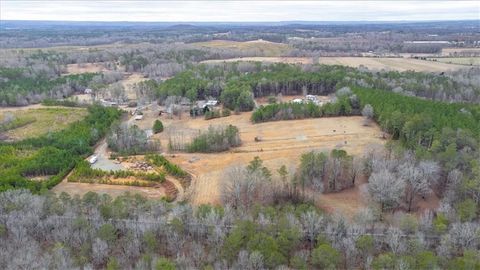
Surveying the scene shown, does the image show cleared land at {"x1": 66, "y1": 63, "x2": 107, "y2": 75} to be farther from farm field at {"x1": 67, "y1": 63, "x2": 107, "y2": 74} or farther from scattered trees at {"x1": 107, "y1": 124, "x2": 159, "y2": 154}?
scattered trees at {"x1": 107, "y1": 124, "x2": 159, "y2": 154}

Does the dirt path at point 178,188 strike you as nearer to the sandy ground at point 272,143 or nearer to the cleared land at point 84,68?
the sandy ground at point 272,143

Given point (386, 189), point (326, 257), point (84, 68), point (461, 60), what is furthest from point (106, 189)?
point (461, 60)

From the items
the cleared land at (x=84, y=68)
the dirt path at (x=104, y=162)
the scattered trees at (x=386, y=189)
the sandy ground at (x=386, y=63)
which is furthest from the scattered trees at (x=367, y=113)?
the cleared land at (x=84, y=68)

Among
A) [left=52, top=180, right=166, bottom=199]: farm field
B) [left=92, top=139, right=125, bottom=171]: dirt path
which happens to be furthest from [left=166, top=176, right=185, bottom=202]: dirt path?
[left=92, top=139, right=125, bottom=171]: dirt path

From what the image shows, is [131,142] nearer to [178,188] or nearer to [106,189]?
[106,189]

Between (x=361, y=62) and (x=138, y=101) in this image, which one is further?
(x=361, y=62)

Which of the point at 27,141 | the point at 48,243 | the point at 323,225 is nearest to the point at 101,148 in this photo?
the point at 27,141

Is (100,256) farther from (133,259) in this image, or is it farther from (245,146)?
(245,146)
